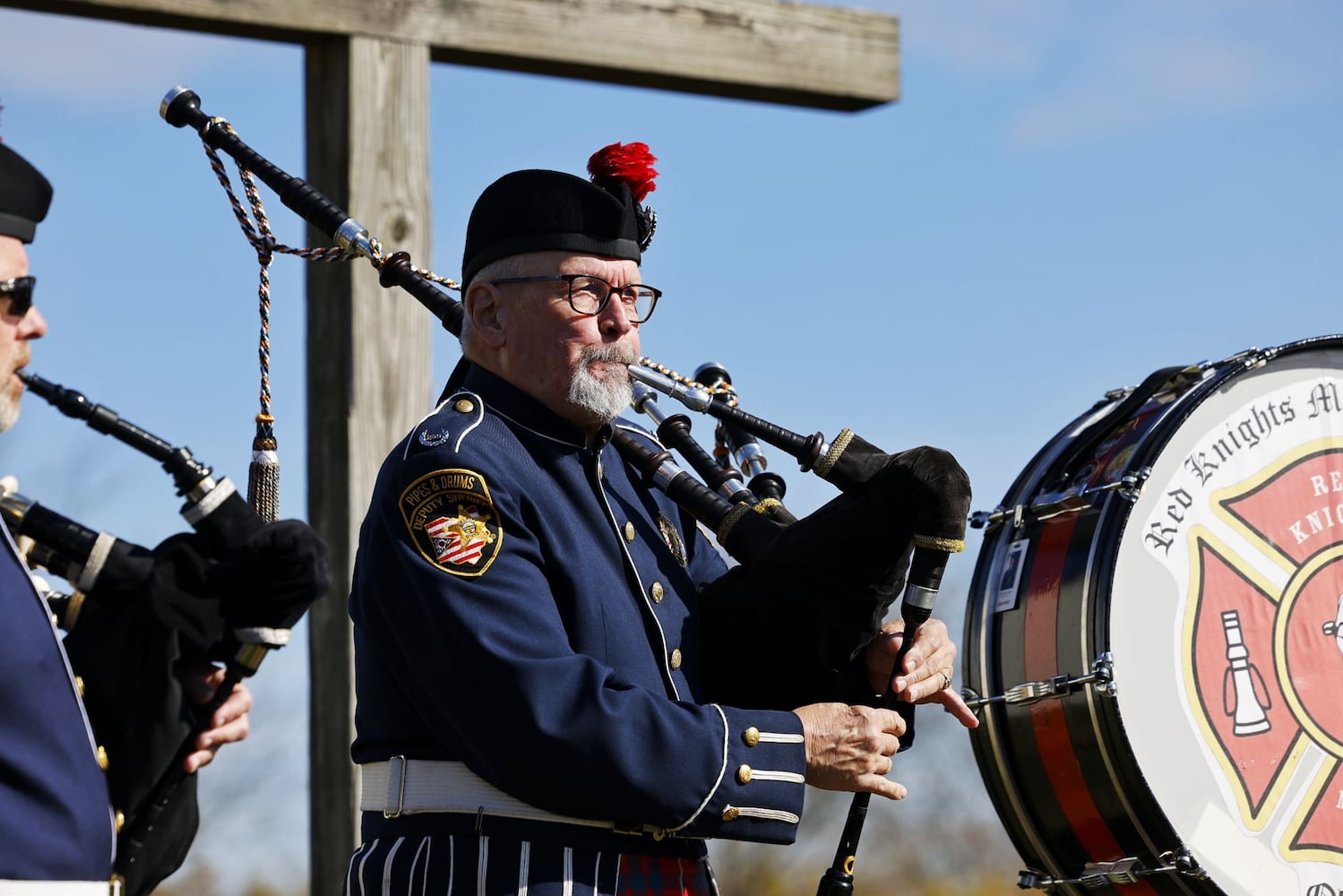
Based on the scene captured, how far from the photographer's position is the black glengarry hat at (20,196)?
2344 millimetres

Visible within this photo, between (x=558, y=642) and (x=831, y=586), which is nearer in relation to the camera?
(x=558, y=642)

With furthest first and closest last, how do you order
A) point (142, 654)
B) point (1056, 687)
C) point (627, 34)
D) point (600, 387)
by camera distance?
1. point (627, 34)
2. point (1056, 687)
3. point (600, 387)
4. point (142, 654)

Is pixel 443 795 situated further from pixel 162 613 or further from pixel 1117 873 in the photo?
pixel 1117 873

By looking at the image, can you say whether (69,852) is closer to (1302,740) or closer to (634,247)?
(634,247)

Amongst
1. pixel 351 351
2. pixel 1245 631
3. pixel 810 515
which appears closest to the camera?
pixel 810 515

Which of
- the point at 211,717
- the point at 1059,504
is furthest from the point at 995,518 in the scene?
the point at 211,717

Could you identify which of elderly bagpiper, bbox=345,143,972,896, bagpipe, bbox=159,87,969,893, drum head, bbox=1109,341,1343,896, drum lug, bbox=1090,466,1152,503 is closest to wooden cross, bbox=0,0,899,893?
bagpipe, bbox=159,87,969,893

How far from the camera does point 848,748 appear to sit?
288 centimetres

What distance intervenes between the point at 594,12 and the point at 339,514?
1372mm

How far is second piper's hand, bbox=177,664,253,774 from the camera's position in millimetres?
2336

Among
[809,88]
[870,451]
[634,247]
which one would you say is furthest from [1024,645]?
[809,88]

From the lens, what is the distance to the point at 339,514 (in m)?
4.19

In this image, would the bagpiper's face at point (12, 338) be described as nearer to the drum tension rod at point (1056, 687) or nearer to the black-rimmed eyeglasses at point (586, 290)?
the black-rimmed eyeglasses at point (586, 290)

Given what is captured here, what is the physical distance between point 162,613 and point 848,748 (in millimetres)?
1093
